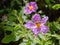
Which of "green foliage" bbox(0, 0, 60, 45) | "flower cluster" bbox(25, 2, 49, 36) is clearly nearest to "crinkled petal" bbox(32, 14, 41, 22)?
"flower cluster" bbox(25, 2, 49, 36)

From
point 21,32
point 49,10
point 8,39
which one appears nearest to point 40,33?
point 21,32

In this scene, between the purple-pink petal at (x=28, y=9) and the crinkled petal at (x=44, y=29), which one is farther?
the purple-pink petal at (x=28, y=9)

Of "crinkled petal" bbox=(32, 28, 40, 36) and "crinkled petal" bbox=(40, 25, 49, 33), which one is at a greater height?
"crinkled petal" bbox=(40, 25, 49, 33)

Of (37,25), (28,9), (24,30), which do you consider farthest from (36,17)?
(28,9)

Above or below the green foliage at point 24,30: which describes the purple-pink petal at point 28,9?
above

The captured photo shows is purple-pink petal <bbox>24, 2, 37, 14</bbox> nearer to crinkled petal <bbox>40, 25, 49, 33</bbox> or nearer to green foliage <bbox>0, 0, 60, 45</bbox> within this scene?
green foliage <bbox>0, 0, 60, 45</bbox>

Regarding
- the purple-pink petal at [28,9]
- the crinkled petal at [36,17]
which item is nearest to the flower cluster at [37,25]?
Answer: the crinkled petal at [36,17]

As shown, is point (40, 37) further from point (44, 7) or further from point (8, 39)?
point (44, 7)

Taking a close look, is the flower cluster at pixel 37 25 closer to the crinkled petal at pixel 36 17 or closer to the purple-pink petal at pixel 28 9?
the crinkled petal at pixel 36 17

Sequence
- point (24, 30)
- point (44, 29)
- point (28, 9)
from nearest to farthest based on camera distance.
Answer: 1. point (44, 29)
2. point (24, 30)
3. point (28, 9)

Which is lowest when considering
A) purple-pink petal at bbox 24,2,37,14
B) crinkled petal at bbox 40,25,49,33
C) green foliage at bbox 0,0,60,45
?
green foliage at bbox 0,0,60,45

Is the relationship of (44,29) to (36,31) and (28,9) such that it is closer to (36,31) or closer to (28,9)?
(36,31)
